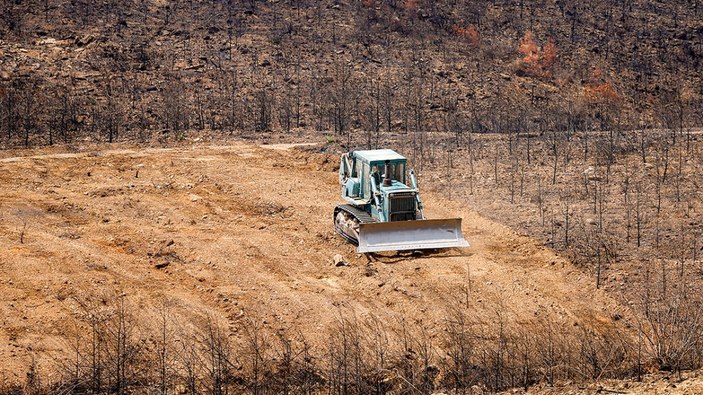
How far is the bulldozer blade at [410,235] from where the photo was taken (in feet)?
59.6

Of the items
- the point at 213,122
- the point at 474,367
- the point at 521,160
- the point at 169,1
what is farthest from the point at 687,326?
the point at 169,1

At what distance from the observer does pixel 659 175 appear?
23.8 metres

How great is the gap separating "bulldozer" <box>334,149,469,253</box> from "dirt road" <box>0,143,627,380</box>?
1.25 feet

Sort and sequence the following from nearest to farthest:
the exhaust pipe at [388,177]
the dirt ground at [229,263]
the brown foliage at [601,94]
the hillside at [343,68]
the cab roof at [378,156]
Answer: the dirt ground at [229,263], the exhaust pipe at [388,177], the cab roof at [378,156], the hillside at [343,68], the brown foliage at [601,94]


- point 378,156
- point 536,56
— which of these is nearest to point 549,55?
point 536,56

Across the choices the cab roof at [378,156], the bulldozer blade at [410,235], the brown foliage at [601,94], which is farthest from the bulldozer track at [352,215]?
the brown foliage at [601,94]

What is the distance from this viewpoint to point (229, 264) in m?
18.0

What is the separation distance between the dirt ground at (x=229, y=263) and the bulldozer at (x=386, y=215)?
1.25 ft

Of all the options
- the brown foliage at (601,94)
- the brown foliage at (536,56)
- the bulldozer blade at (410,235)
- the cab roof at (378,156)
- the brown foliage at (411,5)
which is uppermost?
the brown foliage at (411,5)

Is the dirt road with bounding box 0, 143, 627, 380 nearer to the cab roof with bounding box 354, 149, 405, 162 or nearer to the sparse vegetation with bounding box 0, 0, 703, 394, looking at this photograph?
the sparse vegetation with bounding box 0, 0, 703, 394

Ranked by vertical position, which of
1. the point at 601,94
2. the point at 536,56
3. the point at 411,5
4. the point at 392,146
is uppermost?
the point at 411,5

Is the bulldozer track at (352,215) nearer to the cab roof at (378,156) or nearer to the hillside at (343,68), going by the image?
the cab roof at (378,156)

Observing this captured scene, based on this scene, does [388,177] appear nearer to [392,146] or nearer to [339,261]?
[339,261]

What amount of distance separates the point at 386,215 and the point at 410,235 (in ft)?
2.33
